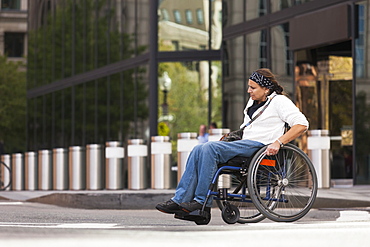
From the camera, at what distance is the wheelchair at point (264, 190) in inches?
305

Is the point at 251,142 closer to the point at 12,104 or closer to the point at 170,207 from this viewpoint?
the point at 170,207

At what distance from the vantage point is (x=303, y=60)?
1884 centimetres

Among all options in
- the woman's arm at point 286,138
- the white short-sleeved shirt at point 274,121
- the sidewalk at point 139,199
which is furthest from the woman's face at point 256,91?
the sidewalk at point 139,199

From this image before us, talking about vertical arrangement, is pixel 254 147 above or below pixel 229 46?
below

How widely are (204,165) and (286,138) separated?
2.43 feet

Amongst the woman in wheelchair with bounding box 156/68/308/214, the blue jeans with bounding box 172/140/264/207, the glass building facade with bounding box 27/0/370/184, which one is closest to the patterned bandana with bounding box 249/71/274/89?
the woman in wheelchair with bounding box 156/68/308/214

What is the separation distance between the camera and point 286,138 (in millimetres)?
7898

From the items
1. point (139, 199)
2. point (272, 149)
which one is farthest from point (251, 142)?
point (139, 199)

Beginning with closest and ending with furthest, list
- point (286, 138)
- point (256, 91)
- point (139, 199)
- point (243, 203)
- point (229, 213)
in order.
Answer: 1. point (286, 138)
2. point (229, 213)
3. point (243, 203)
4. point (256, 91)
5. point (139, 199)

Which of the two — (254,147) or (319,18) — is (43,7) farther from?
(254,147)

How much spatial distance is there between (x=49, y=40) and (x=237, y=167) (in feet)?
82.8

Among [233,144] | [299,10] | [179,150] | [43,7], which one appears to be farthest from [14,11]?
[233,144]

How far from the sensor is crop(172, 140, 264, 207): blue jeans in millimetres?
7664

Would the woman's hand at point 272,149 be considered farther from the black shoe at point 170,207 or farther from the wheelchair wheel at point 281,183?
the black shoe at point 170,207
